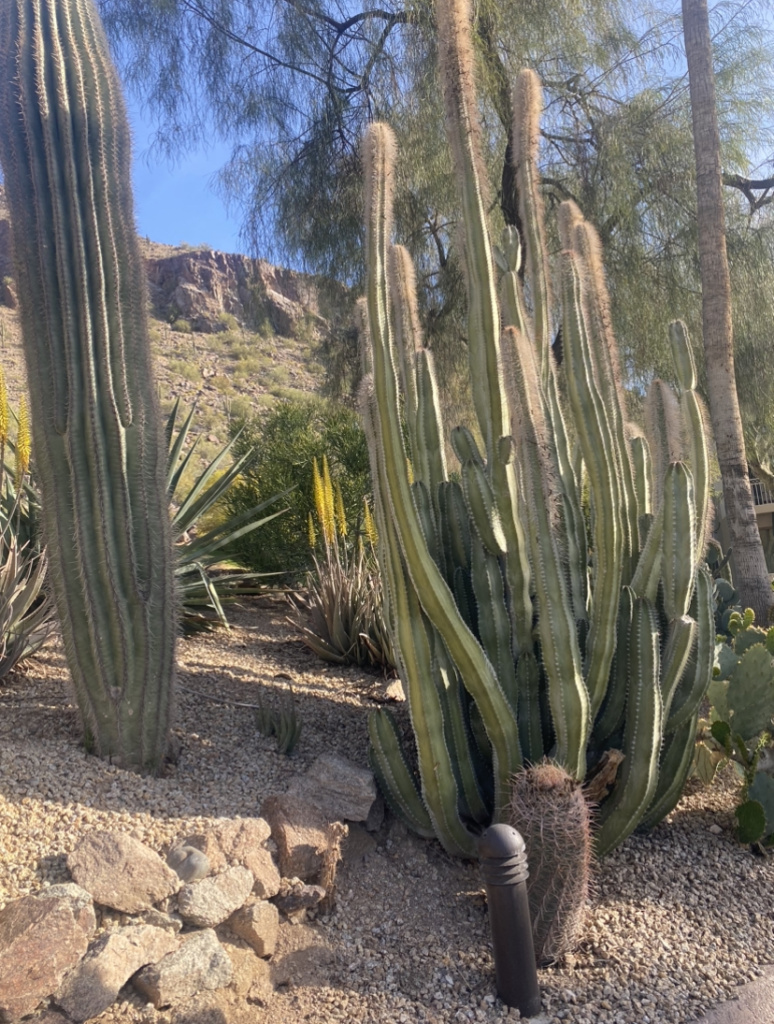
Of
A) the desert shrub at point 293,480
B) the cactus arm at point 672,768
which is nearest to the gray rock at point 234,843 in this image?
the cactus arm at point 672,768

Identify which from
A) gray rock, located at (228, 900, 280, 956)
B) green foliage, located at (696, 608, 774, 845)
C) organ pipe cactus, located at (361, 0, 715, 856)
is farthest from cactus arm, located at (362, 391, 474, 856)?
green foliage, located at (696, 608, 774, 845)

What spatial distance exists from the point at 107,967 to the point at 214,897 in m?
0.44

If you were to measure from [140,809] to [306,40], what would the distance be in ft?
28.1

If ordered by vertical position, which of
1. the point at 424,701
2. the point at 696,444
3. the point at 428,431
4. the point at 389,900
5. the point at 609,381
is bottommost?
the point at 389,900

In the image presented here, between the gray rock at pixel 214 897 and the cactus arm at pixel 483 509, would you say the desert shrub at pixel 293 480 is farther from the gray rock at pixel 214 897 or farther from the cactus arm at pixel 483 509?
the gray rock at pixel 214 897

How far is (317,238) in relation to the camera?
32.1 feet

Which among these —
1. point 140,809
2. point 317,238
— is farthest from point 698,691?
point 317,238

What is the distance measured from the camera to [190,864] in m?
3.03

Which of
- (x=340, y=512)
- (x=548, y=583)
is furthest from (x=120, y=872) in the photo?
(x=340, y=512)

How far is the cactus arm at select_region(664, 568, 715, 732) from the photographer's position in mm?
3703

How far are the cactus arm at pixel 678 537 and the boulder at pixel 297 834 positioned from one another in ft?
5.54

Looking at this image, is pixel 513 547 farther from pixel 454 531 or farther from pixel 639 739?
pixel 639 739

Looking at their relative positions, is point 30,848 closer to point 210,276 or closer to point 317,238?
point 317,238

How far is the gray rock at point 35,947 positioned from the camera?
2482 millimetres
